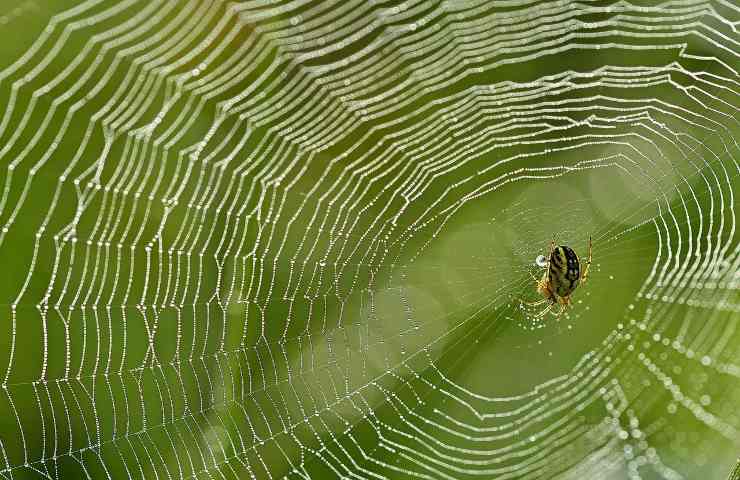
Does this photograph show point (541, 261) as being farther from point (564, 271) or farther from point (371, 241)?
point (371, 241)

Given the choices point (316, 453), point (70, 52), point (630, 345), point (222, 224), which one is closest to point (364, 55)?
point (222, 224)

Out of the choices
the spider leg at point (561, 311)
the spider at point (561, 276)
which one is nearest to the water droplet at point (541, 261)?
the spider at point (561, 276)

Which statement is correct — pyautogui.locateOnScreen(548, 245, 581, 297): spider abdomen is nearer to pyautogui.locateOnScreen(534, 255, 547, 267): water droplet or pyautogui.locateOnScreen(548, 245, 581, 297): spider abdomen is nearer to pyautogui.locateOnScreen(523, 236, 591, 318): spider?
pyautogui.locateOnScreen(523, 236, 591, 318): spider

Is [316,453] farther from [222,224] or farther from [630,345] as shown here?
[630,345]

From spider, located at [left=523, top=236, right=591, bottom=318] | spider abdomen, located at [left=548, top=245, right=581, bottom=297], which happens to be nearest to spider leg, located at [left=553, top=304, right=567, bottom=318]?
spider, located at [left=523, top=236, right=591, bottom=318]

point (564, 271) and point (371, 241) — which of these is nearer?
point (371, 241)

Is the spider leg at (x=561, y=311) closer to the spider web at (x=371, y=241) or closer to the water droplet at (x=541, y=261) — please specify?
the spider web at (x=371, y=241)

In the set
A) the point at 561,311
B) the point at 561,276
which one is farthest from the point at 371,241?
the point at 561,311
